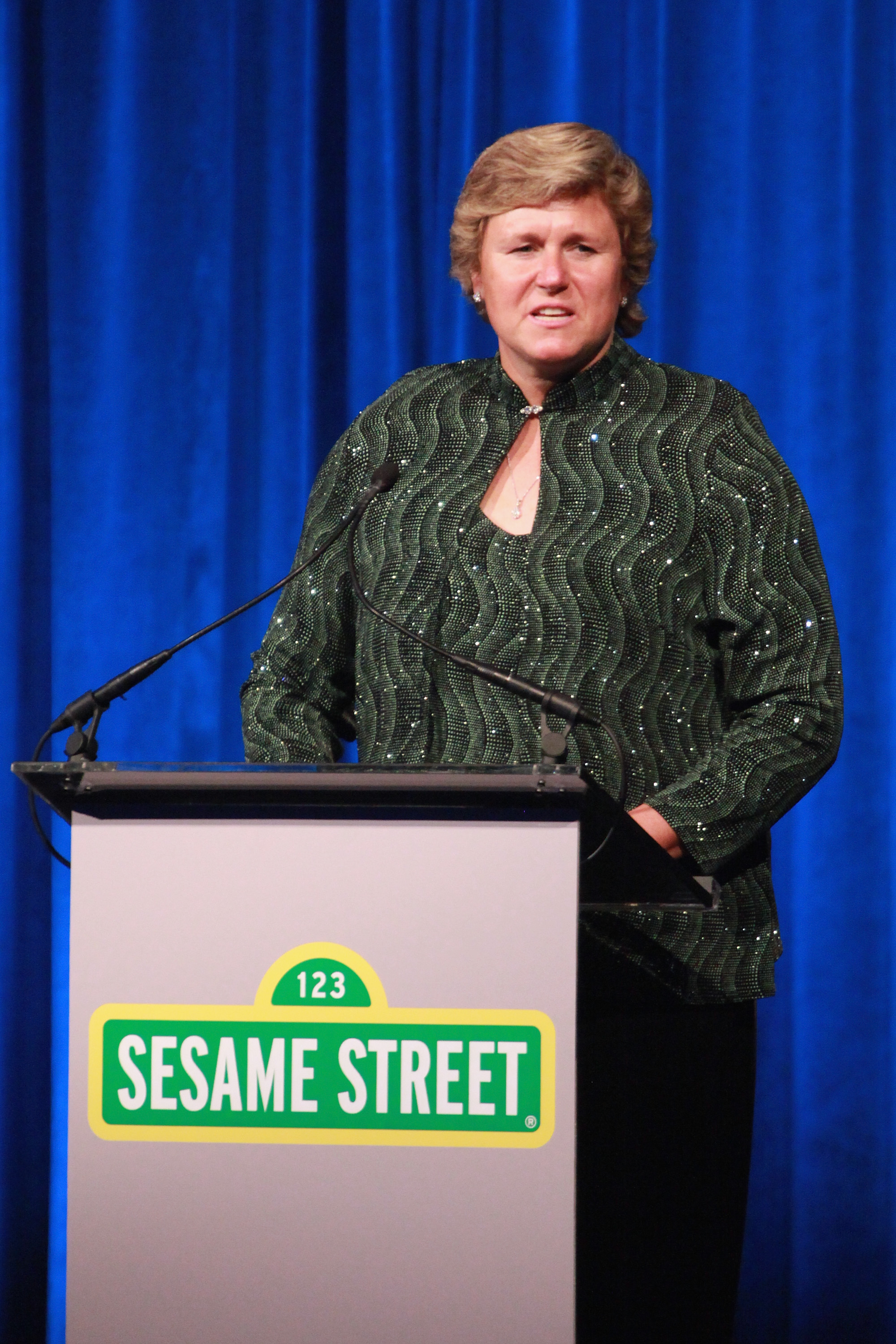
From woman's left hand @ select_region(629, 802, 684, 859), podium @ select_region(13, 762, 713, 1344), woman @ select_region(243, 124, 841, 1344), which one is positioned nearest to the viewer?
podium @ select_region(13, 762, 713, 1344)

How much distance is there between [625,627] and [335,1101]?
25.4 inches

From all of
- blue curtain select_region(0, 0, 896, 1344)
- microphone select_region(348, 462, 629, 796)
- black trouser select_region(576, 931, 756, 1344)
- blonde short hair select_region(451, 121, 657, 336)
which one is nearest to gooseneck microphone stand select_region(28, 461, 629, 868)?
microphone select_region(348, 462, 629, 796)

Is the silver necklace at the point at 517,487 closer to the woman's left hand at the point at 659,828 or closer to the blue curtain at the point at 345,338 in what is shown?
the woman's left hand at the point at 659,828

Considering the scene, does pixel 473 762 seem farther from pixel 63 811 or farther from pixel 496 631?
pixel 63 811

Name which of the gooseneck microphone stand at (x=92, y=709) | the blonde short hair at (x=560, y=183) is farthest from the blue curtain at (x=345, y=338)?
the gooseneck microphone stand at (x=92, y=709)

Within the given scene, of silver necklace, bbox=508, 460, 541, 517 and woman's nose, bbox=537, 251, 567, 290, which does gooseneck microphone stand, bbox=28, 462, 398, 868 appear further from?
woman's nose, bbox=537, 251, 567, 290

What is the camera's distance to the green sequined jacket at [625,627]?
148cm

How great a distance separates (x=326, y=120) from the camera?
8.57ft

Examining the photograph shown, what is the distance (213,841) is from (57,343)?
6.04 ft

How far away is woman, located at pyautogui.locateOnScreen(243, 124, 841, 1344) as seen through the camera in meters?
1.47

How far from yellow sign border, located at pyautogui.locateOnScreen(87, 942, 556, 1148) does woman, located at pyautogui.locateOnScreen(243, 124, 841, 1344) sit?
0.38m

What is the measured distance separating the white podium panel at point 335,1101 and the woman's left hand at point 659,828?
0.34 m

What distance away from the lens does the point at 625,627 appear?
152 centimetres

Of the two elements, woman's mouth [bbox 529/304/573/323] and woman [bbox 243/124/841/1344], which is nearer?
woman [bbox 243/124/841/1344]
